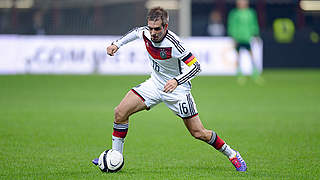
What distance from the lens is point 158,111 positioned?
14.9 m

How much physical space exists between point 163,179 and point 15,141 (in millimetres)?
3480

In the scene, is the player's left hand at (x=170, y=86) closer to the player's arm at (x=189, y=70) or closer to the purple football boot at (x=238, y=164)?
the player's arm at (x=189, y=70)

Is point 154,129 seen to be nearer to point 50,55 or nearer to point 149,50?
point 149,50

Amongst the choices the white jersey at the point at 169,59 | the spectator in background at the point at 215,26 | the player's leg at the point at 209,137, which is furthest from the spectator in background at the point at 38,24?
the player's leg at the point at 209,137

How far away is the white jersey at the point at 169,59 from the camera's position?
7.18 m

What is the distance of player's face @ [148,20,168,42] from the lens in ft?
23.2

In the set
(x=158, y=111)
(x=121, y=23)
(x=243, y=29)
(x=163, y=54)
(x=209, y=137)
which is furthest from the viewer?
(x=121, y=23)

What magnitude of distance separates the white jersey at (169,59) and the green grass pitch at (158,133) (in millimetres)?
1065

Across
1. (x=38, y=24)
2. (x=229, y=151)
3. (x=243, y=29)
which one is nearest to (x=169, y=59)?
(x=229, y=151)

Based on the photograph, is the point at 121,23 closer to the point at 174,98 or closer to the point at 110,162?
the point at 174,98

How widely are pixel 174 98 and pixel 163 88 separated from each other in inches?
6.9

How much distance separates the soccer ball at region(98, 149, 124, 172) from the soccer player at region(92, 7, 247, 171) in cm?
15

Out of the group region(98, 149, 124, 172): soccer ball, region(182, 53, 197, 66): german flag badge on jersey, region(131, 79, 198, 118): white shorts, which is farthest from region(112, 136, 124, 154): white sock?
region(182, 53, 197, 66): german flag badge on jersey

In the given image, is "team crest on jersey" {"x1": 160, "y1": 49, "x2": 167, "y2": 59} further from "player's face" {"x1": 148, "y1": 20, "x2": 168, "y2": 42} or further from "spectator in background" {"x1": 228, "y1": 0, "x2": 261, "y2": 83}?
"spectator in background" {"x1": 228, "y1": 0, "x2": 261, "y2": 83}
